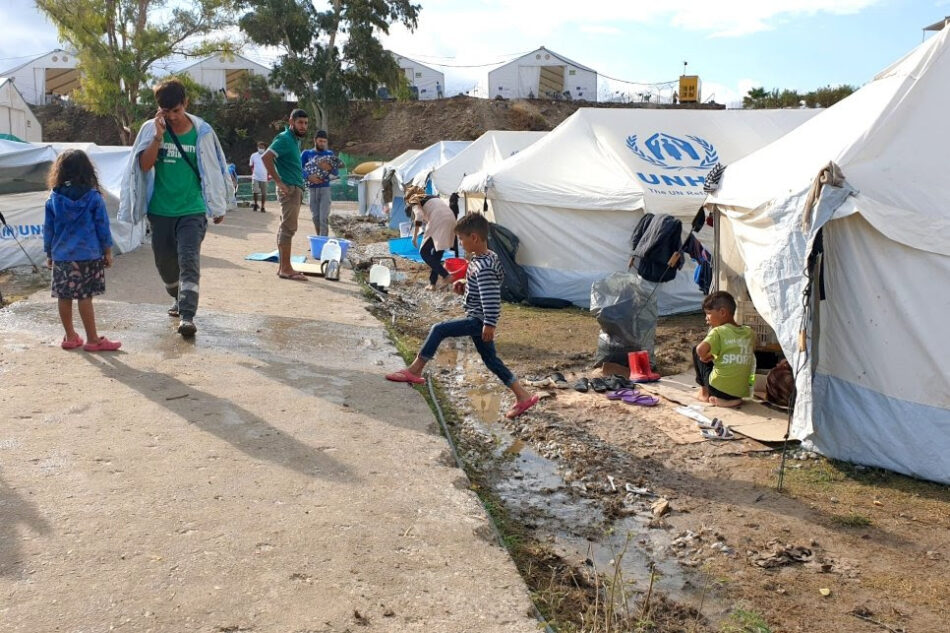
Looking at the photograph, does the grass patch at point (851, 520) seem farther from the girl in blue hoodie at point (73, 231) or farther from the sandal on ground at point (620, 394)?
the girl in blue hoodie at point (73, 231)

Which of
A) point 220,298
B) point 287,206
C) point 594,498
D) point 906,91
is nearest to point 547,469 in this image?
point 594,498

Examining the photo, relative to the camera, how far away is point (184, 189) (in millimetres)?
5941

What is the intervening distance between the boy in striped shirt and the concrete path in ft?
1.36

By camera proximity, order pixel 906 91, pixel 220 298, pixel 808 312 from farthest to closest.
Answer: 1. pixel 220 298
2. pixel 906 91
3. pixel 808 312

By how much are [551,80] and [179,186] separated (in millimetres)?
54969

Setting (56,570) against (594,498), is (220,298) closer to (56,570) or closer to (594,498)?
(594,498)

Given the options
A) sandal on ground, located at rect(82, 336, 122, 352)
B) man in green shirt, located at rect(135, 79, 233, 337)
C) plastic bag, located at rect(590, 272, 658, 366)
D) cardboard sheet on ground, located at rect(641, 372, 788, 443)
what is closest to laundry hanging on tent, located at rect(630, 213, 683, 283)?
plastic bag, located at rect(590, 272, 658, 366)

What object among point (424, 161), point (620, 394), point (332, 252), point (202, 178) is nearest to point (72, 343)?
point (202, 178)

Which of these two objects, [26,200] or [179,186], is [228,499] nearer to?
[179,186]

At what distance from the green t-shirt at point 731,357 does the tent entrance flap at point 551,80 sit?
175 feet

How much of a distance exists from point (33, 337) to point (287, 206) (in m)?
3.63

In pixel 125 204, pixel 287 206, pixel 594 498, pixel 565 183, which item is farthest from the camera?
pixel 565 183

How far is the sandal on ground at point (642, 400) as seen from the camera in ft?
20.8

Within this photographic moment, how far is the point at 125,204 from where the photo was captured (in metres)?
5.87
